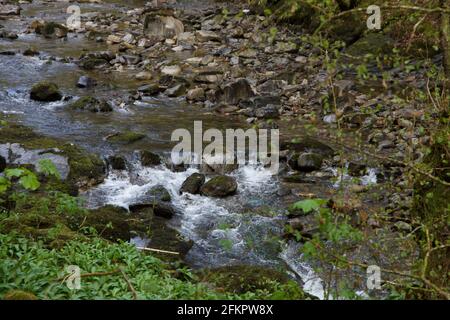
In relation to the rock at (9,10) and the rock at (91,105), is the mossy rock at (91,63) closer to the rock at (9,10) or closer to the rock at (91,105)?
the rock at (91,105)

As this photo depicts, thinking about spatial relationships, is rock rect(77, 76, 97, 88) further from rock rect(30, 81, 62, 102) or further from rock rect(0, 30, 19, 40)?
rock rect(0, 30, 19, 40)

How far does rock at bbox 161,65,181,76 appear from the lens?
20.1 metres

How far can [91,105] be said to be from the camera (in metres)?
16.3

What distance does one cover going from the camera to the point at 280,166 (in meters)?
13.0

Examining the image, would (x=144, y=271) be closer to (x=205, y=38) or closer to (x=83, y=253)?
(x=83, y=253)

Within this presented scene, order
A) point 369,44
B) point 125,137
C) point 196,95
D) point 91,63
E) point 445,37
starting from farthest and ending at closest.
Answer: point 91,63
point 369,44
point 196,95
point 125,137
point 445,37

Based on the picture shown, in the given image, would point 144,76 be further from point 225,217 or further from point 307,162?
point 225,217

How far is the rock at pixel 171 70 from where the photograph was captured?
66.1ft

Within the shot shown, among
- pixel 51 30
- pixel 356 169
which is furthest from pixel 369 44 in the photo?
pixel 51 30

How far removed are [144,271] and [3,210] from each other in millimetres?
3143

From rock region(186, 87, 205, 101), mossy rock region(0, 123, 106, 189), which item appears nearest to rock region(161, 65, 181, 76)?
rock region(186, 87, 205, 101)

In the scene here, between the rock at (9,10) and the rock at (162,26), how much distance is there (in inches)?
323

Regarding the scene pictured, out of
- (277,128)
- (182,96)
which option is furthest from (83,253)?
(182,96)

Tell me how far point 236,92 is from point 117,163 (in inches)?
227
